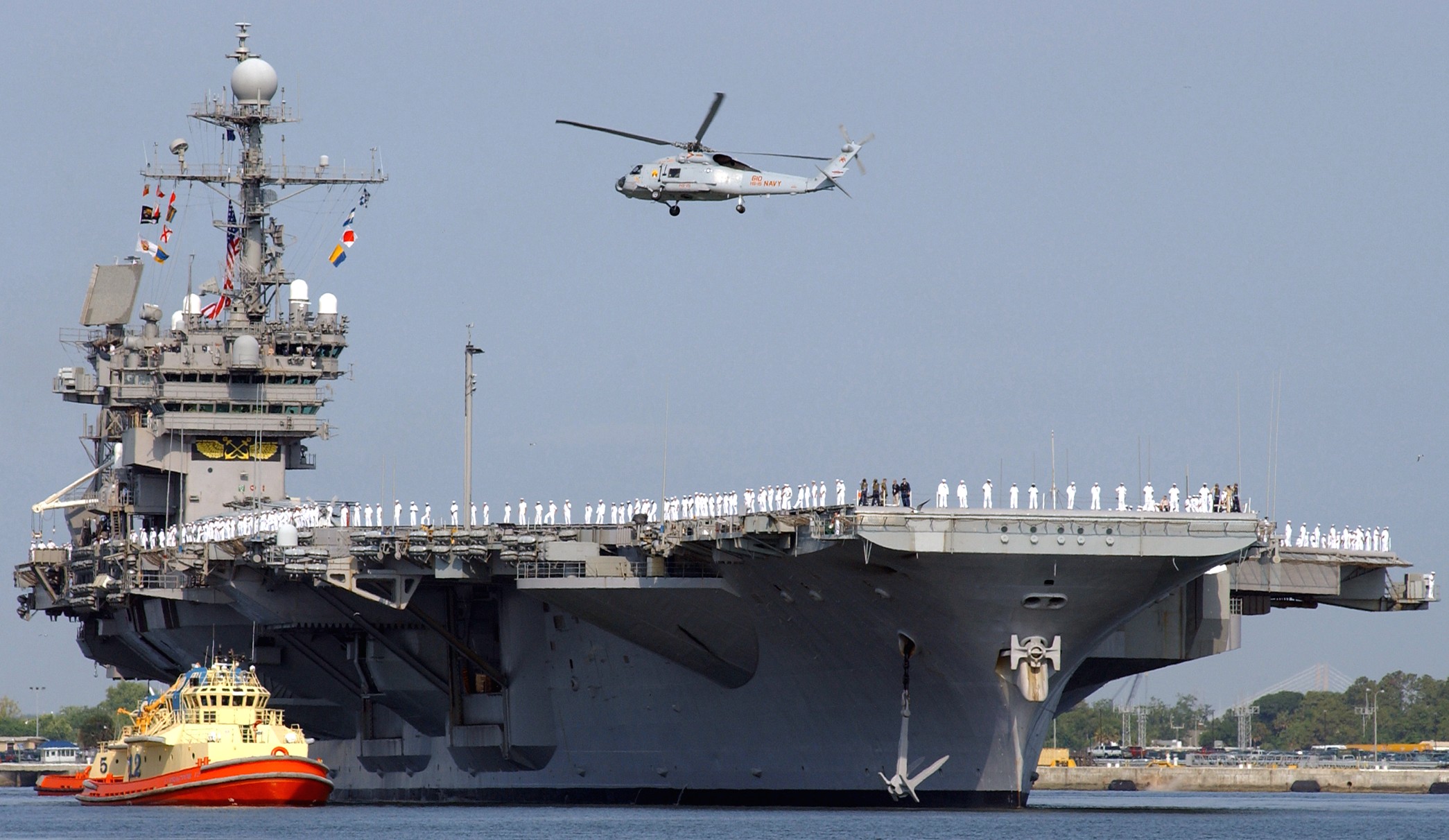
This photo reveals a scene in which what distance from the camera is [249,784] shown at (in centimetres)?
3641

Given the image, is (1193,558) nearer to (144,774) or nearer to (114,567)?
(144,774)

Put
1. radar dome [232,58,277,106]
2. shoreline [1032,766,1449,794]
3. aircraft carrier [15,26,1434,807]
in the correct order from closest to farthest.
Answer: aircraft carrier [15,26,1434,807] < radar dome [232,58,277,106] < shoreline [1032,766,1449,794]

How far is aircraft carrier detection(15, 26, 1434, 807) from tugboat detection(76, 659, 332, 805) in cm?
162

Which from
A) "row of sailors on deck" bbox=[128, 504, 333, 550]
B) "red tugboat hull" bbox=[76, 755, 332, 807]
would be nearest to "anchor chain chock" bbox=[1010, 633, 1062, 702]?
"row of sailors on deck" bbox=[128, 504, 333, 550]

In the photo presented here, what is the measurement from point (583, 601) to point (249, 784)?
25.2ft

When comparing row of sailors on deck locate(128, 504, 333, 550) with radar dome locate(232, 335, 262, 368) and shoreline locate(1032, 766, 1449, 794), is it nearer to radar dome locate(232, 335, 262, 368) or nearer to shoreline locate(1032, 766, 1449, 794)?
radar dome locate(232, 335, 262, 368)

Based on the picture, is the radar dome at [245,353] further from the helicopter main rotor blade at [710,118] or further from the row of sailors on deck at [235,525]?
the helicopter main rotor blade at [710,118]

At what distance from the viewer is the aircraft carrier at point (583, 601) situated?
93.9ft

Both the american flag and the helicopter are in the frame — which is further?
the american flag

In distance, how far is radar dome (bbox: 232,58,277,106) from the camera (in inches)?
1839

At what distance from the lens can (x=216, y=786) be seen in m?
36.4

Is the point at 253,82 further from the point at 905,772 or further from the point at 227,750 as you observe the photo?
the point at 905,772

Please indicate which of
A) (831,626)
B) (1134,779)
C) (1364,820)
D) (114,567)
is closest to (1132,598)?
(831,626)

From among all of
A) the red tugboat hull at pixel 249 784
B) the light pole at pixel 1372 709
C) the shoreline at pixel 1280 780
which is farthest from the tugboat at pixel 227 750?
the light pole at pixel 1372 709
